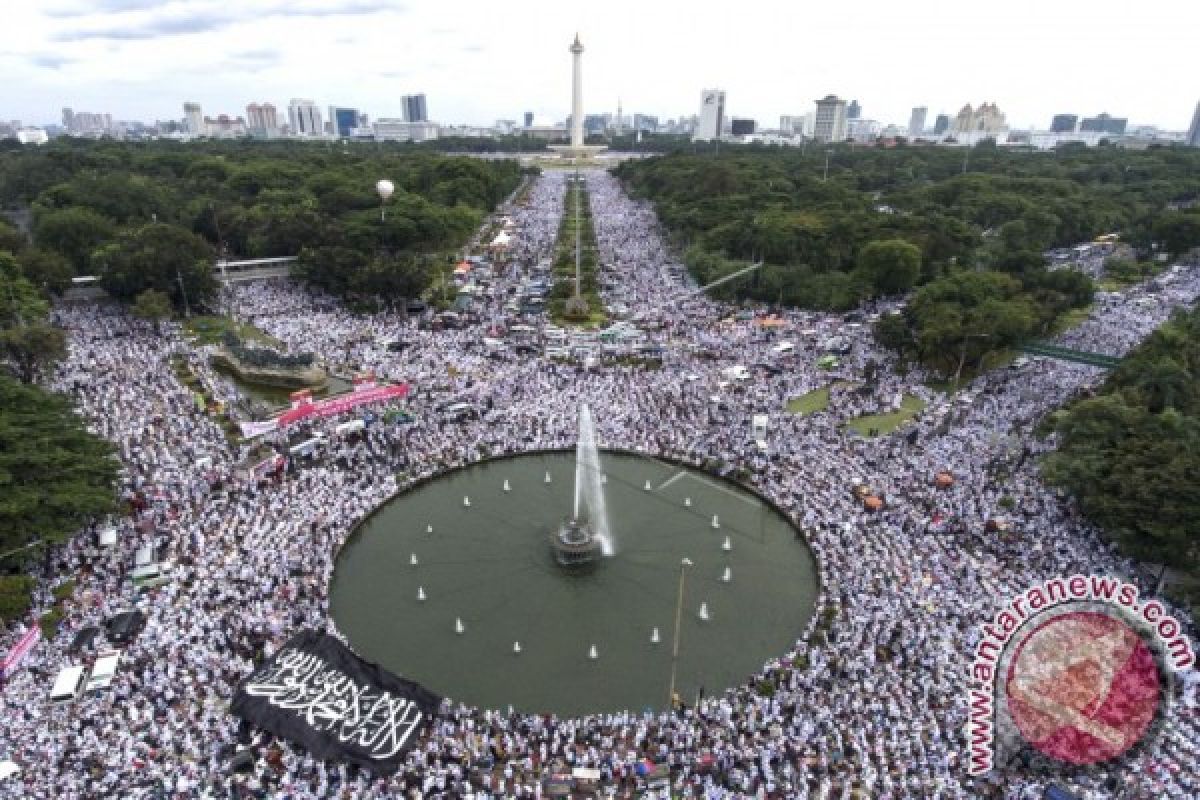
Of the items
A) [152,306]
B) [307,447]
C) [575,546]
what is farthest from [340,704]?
[152,306]

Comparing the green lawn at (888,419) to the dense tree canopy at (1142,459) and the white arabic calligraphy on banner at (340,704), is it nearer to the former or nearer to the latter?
the dense tree canopy at (1142,459)

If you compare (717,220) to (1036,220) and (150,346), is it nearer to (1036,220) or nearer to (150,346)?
(1036,220)

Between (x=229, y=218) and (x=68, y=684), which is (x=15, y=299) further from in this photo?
(x=68, y=684)

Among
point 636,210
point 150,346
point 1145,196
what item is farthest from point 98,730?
point 1145,196

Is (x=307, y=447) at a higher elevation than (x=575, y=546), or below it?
higher

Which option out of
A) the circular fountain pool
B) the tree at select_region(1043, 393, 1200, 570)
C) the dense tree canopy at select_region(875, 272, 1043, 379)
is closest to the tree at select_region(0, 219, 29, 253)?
the circular fountain pool

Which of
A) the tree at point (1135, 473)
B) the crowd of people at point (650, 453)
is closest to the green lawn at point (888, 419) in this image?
the crowd of people at point (650, 453)

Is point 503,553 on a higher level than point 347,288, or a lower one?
lower
